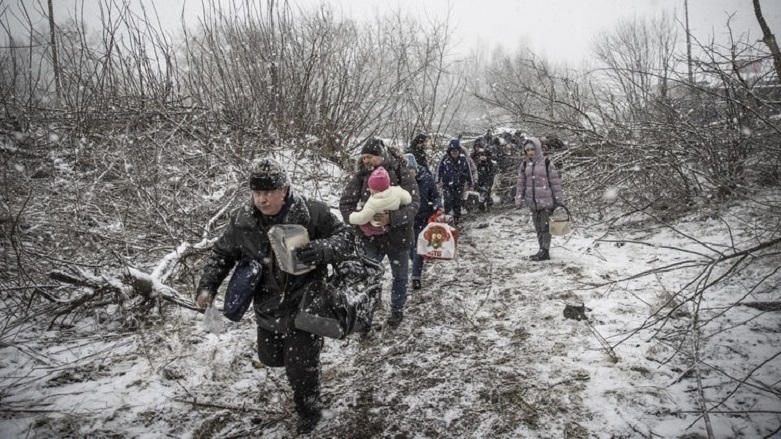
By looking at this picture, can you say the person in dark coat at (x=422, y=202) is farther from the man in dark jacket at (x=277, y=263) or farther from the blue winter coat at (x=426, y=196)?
the man in dark jacket at (x=277, y=263)

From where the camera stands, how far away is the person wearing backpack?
5426 mm

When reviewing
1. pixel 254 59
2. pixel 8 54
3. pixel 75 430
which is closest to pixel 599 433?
pixel 75 430

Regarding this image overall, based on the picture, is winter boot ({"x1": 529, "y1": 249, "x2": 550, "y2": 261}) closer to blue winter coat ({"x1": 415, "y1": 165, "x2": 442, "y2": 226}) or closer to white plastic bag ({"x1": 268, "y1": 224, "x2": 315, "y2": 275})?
blue winter coat ({"x1": 415, "y1": 165, "x2": 442, "y2": 226})

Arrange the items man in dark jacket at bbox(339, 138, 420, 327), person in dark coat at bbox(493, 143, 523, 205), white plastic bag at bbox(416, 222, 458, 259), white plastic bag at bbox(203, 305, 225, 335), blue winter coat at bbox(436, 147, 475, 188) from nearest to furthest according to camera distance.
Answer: white plastic bag at bbox(203, 305, 225, 335) → man in dark jacket at bbox(339, 138, 420, 327) → white plastic bag at bbox(416, 222, 458, 259) → blue winter coat at bbox(436, 147, 475, 188) → person in dark coat at bbox(493, 143, 523, 205)

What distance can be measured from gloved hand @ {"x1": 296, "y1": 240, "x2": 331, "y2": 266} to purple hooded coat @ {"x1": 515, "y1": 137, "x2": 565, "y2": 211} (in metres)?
4.07

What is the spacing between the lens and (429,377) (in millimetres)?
3084

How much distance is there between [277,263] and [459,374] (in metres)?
1.76

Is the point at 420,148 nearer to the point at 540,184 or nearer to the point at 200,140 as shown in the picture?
the point at 540,184

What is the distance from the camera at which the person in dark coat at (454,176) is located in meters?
6.73

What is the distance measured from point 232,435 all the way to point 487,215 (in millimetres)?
6929

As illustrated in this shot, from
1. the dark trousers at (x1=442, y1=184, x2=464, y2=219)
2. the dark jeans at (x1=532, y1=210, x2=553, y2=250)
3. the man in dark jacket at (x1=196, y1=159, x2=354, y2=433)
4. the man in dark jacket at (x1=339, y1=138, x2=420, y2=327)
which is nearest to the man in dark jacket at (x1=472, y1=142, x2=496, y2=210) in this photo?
the dark trousers at (x1=442, y1=184, x2=464, y2=219)

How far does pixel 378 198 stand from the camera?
342 centimetres

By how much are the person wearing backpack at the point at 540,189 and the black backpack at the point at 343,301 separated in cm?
359

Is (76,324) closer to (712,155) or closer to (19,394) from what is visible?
(19,394)
